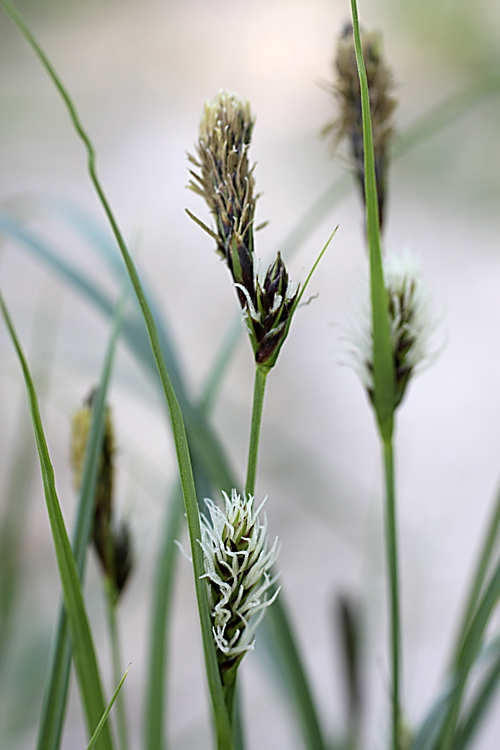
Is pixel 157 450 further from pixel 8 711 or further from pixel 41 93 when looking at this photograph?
pixel 41 93

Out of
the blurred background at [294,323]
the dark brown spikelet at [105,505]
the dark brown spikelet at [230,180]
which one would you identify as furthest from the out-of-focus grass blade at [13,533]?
the dark brown spikelet at [230,180]

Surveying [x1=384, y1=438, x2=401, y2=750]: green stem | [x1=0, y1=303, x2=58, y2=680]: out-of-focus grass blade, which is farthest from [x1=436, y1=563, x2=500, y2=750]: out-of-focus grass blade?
[x1=0, y1=303, x2=58, y2=680]: out-of-focus grass blade

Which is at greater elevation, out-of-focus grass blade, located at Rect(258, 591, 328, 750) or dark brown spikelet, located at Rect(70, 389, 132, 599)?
dark brown spikelet, located at Rect(70, 389, 132, 599)

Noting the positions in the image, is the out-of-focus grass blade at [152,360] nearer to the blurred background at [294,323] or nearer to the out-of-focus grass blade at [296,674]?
the out-of-focus grass blade at [296,674]

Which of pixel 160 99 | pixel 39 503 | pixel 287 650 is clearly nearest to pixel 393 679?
pixel 287 650

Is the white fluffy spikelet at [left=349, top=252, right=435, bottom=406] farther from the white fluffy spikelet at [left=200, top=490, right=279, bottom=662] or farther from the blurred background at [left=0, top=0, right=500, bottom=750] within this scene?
the blurred background at [left=0, top=0, right=500, bottom=750]
